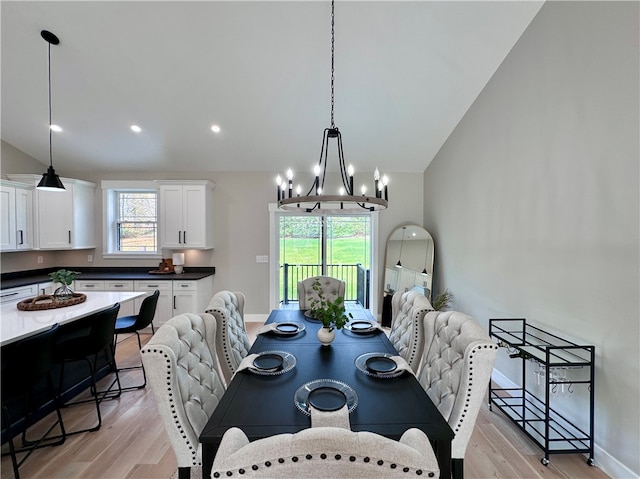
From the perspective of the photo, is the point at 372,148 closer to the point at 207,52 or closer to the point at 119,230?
the point at 207,52

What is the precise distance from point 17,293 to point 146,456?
3.56 m

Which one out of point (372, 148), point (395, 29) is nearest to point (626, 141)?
point (395, 29)

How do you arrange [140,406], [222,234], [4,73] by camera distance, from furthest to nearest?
[222,234], [4,73], [140,406]

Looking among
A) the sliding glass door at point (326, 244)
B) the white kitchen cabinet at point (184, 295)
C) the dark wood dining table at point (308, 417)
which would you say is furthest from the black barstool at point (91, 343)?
the sliding glass door at point (326, 244)

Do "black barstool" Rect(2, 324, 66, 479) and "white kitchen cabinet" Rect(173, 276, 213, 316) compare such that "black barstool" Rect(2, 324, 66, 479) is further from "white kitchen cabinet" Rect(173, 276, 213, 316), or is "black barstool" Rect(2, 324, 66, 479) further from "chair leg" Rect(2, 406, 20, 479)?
"white kitchen cabinet" Rect(173, 276, 213, 316)

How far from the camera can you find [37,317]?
2.31m

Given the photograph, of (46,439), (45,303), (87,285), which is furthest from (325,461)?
(87,285)

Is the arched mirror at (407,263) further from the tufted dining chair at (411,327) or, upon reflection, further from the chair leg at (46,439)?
the chair leg at (46,439)

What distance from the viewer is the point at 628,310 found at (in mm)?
1763

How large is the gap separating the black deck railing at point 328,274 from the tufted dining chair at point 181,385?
3655mm

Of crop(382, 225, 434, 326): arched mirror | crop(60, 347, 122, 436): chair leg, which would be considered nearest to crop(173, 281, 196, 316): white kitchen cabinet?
crop(60, 347, 122, 436): chair leg

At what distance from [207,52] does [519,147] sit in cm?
325

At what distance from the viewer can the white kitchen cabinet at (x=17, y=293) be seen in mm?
3754

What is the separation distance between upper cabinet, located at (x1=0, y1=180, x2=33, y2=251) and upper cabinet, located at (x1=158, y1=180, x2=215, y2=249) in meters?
1.90
